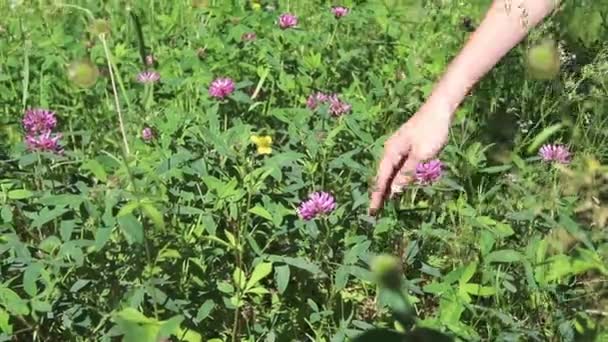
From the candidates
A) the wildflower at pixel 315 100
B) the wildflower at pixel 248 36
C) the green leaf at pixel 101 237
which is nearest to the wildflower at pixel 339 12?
the wildflower at pixel 248 36

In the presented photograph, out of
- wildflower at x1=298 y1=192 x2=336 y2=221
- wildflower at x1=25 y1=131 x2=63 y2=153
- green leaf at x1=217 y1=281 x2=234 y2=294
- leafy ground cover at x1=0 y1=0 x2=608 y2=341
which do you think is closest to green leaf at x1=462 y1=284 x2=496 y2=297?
leafy ground cover at x1=0 y1=0 x2=608 y2=341

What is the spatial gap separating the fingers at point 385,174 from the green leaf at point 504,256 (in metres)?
0.29

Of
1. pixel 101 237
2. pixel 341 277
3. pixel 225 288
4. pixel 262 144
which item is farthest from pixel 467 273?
pixel 101 237

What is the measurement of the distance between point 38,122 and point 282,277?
82 cm

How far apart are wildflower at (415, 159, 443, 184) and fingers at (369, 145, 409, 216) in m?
0.08

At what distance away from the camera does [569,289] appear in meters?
1.95

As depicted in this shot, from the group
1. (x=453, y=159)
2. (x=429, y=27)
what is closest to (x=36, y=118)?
(x=453, y=159)

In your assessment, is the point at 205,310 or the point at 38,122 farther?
the point at 38,122

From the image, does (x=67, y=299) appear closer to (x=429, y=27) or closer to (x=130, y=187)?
(x=130, y=187)

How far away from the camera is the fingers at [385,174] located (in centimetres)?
200

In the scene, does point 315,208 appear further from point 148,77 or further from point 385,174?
point 148,77

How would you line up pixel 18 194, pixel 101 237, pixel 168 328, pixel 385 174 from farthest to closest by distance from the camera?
pixel 385 174, pixel 18 194, pixel 101 237, pixel 168 328

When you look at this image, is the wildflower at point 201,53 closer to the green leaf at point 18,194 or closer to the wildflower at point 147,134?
the wildflower at point 147,134

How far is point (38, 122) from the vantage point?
2.25 metres
